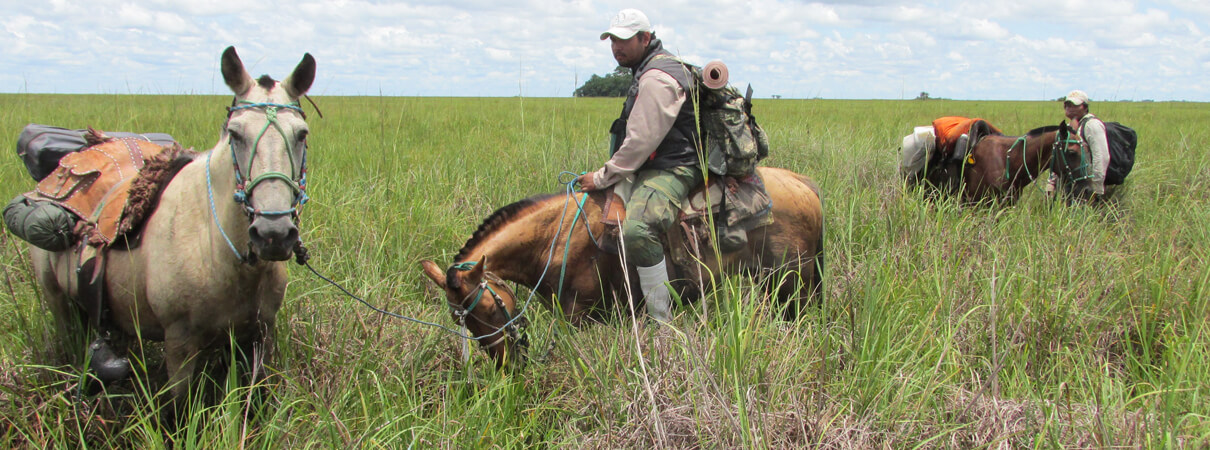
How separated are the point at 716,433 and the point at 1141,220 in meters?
5.40

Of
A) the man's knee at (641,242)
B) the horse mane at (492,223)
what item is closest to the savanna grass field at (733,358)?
the man's knee at (641,242)

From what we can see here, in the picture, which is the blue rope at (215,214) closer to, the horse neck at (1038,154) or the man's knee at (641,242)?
the man's knee at (641,242)

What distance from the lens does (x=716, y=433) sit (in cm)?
218

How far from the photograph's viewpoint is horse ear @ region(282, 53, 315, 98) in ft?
7.69

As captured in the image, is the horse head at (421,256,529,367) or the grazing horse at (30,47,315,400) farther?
the horse head at (421,256,529,367)

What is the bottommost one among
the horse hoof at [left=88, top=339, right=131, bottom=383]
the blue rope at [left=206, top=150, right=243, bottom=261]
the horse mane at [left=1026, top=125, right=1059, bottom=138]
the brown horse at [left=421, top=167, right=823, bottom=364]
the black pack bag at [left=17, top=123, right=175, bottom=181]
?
the horse hoof at [left=88, top=339, right=131, bottom=383]

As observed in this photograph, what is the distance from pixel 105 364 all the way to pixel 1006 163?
24.5 ft

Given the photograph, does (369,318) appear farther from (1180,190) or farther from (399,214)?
(1180,190)

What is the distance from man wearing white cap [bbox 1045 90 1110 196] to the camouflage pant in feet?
15.9

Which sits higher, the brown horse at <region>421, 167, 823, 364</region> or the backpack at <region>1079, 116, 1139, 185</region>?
the backpack at <region>1079, 116, 1139, 185</region>

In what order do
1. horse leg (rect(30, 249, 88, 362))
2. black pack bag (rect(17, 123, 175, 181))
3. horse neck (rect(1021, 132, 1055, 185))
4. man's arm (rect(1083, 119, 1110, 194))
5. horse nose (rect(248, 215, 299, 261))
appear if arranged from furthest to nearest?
horse neck (rect(1021, 132, 1055, 185)) → man's arm (rect(1083, 119, 1110, 194)) → black pack bag (rect(17, 123, 175, 181)) → horse leg (rect(30, 249, 88, 362)) → horse nose (rect(248, 215, 299, 261))

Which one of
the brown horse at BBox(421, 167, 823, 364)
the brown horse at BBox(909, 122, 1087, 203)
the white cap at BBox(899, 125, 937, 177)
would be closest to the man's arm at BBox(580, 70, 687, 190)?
the brown horse at BBox(421, 167, 823, 364)

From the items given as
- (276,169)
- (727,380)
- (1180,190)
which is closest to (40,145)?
(276,169)

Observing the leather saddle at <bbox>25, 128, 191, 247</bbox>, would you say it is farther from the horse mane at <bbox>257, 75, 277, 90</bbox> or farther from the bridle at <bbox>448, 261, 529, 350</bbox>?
the bridle at <bbox>448, 261, 529, 350</bbox>
